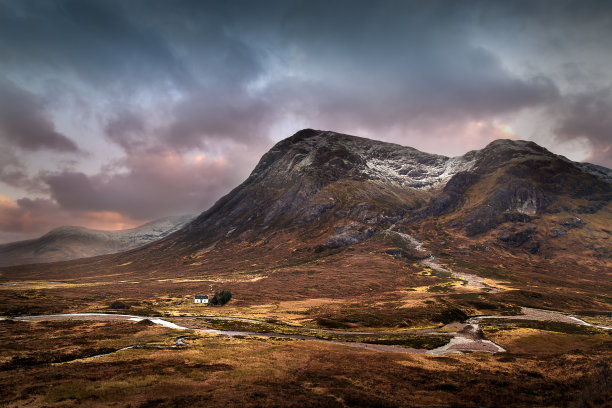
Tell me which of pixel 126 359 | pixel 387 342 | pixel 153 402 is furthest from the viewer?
pixel 387 342

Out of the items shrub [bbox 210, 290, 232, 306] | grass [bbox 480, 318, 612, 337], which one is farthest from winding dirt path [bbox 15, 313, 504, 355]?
shrub [bbox 210, 290, 232, 306]

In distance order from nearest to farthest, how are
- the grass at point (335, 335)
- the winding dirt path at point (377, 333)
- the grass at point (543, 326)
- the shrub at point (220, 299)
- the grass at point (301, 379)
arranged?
1. the grass at point (301, 379)
2. the winding dirt path at point (377, 333)
3. the grass at point (335, 335)
4. the grass at point (543, 326)
5. the shrub at point (220, 299)

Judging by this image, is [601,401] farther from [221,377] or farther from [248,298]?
[248,298]

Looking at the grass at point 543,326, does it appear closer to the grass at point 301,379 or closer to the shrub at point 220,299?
the grass at point 301,379

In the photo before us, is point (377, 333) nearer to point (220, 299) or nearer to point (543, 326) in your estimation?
point (543, 326)

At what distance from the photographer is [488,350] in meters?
73.6

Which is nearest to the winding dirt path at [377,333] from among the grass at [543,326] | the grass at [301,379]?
the grass at [543,326]

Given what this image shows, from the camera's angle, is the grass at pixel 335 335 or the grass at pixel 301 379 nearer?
the grass at pixel 301 379

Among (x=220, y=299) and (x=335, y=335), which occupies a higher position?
(x=335, y=335)

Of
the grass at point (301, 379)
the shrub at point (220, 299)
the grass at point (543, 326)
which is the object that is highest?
the grass at point (301, 379)

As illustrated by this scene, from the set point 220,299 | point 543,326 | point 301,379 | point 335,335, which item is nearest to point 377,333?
point 335,335

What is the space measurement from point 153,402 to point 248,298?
138m

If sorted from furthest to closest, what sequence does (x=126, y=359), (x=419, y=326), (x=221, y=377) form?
(x=419, y=326) < (x=126, y=359) < (x=221, y=377)

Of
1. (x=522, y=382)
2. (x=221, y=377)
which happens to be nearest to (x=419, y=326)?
(x=522, y=382)
